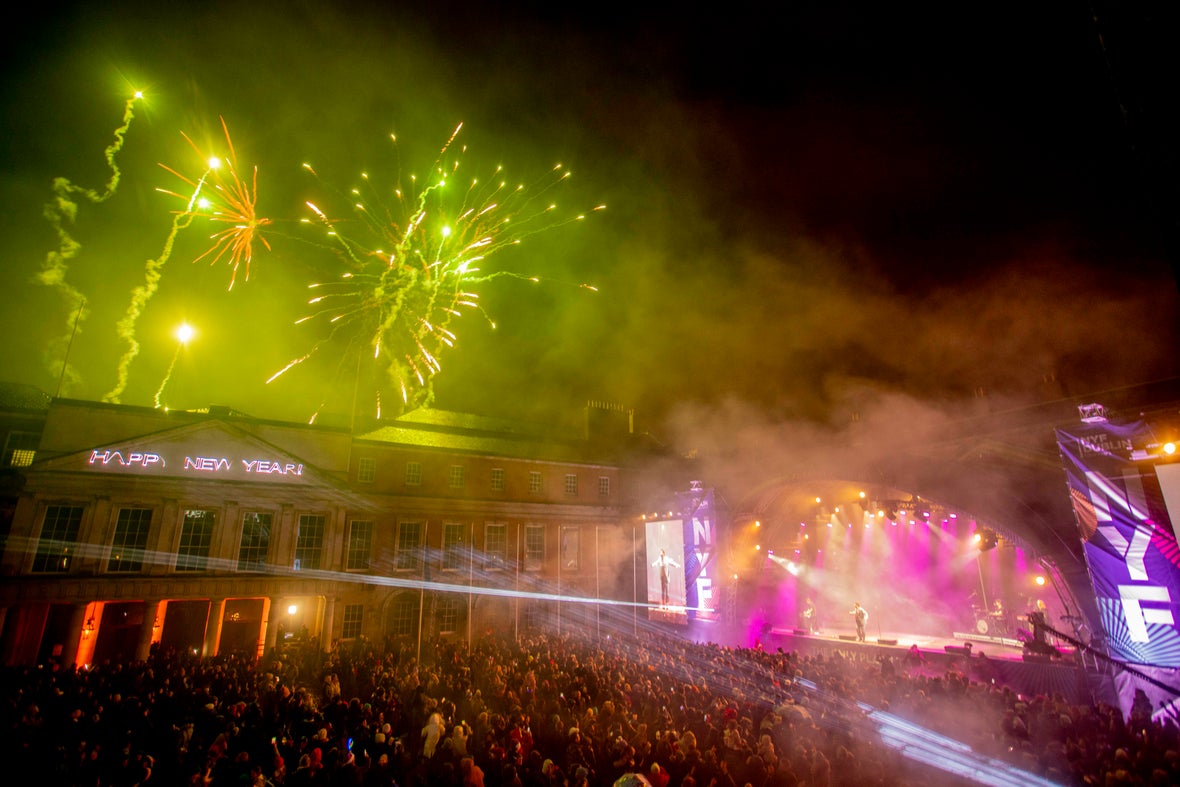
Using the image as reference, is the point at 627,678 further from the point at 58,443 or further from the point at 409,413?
the point at 58,443

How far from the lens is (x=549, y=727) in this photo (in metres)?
8.80

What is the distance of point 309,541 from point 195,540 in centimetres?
437

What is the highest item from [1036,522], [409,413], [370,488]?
[409,413]

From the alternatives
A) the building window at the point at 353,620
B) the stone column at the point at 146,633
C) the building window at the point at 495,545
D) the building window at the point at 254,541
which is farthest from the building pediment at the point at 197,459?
the building window at the point at 495,545

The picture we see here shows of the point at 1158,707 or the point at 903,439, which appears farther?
the point at 903,439

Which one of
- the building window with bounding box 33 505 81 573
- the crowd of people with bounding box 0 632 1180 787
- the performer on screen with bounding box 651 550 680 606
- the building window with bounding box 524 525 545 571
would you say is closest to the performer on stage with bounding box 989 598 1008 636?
the performer on screen with bounding box 651 550 680 606

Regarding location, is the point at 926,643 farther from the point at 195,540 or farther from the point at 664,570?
the point at 195,540

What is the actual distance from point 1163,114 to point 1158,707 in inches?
534

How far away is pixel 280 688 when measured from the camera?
10680 mm

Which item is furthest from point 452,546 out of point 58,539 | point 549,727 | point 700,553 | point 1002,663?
point 1002,663

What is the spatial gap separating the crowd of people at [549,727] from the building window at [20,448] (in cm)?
1658

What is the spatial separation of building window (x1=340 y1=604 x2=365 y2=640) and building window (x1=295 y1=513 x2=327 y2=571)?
2.49m

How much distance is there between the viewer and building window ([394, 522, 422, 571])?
26438mm

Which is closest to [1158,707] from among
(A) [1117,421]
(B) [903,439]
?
(A) [1117,421]
